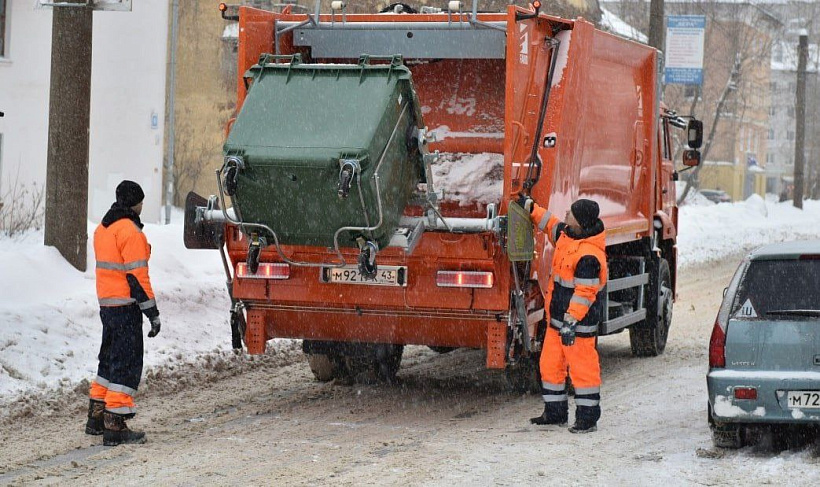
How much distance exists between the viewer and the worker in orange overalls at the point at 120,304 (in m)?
7.66

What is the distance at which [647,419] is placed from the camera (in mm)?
8305

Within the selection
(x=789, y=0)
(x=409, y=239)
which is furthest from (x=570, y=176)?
(x=789, y=0)

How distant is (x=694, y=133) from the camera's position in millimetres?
12750

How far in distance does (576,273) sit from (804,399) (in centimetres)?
184

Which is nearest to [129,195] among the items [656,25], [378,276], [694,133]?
[378,276]

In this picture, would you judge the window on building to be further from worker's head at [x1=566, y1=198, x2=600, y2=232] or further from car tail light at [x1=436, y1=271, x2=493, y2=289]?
worker's head at [x1=566, y1=198, x2=600, y2=232]

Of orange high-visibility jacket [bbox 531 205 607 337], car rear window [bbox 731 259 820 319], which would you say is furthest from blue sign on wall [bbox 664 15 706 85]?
car rear window [bbox 731 259 820 319]

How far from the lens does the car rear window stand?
22.7 ft

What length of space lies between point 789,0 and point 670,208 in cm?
5911

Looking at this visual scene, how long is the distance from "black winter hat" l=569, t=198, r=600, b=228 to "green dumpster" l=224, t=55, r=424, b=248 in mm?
1046

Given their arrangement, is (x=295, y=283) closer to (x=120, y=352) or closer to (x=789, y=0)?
(x=120, y=352)

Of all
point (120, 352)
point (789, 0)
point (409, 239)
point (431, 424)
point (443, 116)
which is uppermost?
point (789, 0)

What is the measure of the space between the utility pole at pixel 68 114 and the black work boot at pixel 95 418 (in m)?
3.77

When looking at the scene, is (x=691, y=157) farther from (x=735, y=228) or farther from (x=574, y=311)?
(x=735, y=228)
